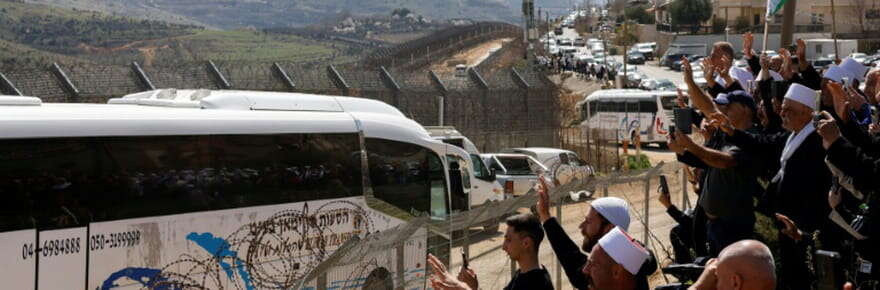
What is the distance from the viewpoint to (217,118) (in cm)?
1145

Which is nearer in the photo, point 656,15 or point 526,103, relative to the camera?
point 526,103

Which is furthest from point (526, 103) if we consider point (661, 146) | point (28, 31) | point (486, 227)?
point (28, 31)

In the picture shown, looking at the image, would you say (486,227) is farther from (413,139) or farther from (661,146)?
(661,146)

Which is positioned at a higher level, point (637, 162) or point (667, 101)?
point (667, 101)

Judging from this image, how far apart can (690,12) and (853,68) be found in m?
96.8

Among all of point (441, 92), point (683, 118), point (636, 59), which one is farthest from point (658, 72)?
point (683, 118)

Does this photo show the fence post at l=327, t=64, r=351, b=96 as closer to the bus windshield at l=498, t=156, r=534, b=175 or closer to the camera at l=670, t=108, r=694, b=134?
the bus windshield at l=498, t=156, r=534, b=175

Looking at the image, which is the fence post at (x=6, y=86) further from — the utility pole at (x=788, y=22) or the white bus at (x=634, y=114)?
the white bus at (x=634, y=114)

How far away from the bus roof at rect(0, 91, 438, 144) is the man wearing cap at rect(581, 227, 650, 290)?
6.18 m

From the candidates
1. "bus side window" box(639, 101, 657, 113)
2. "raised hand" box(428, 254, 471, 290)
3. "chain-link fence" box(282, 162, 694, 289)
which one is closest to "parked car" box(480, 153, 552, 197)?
"chain-link fence" box(282, 162, 694, 289)

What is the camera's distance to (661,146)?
1655 inches

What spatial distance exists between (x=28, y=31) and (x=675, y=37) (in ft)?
234

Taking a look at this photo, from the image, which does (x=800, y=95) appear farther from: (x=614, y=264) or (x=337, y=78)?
(x=337, y=78)

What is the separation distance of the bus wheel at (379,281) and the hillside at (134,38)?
10249 centimetres
